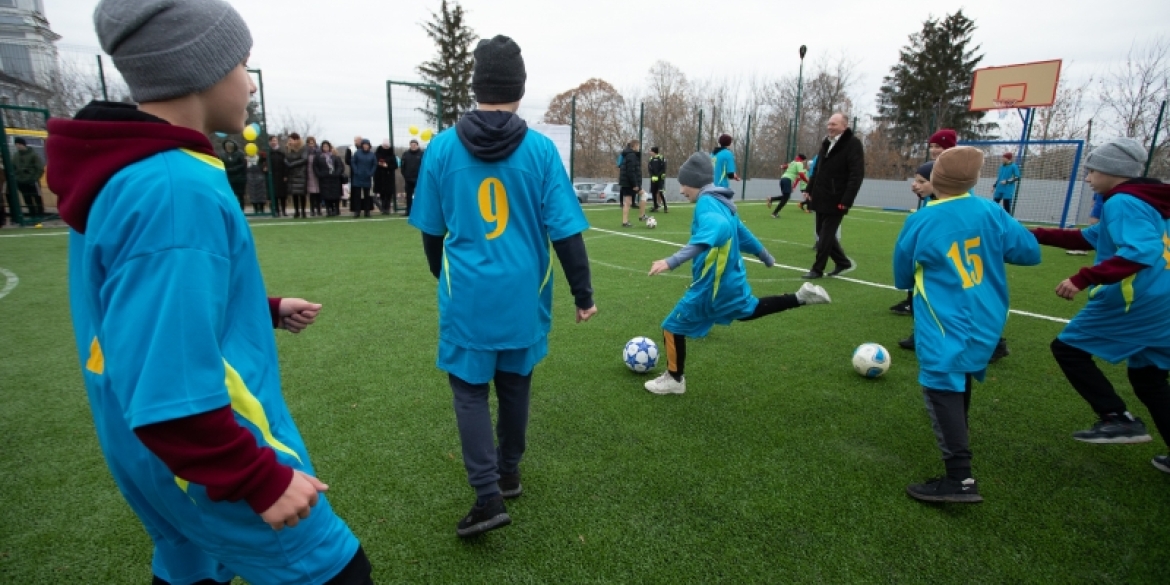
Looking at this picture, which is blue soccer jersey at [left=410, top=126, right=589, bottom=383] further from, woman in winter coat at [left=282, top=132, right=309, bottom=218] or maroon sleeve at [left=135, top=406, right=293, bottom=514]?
woman in winter coat at [left=282, top=132, right=309, bottom=218]

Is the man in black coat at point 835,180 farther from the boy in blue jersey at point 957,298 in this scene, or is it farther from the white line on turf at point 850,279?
the boy in blue jersey at point 957,298

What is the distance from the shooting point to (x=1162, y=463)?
3104 millimetres

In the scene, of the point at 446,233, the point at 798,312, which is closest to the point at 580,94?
the point at 798,312

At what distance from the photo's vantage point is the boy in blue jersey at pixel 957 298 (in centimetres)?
272

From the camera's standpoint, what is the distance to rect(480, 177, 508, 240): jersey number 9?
7.36 feet

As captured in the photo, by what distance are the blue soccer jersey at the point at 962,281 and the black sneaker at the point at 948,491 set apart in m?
0.45

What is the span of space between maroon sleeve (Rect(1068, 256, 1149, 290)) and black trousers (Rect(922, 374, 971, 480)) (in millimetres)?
840

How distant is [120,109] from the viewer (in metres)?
1.08

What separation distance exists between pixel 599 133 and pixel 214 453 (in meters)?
37.8

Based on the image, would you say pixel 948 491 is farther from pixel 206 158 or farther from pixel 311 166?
pixel 311 166

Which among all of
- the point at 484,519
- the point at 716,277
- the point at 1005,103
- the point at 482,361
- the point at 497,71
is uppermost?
the point at 1005,103

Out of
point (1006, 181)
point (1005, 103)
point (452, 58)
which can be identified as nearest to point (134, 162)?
point (1006, 181)

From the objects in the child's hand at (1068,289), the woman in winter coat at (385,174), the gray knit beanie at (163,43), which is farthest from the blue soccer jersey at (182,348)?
the woman in winter coat at (385,174)

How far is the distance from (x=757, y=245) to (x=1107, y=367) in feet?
10.4
